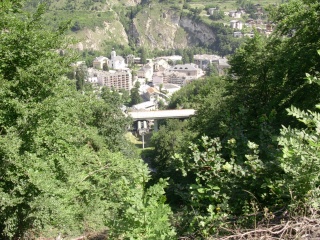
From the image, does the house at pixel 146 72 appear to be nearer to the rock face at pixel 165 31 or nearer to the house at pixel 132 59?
the house at pixel 132 59

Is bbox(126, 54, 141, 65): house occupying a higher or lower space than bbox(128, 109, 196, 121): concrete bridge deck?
lower

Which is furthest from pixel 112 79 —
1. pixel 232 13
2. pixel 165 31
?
pixel 232 13

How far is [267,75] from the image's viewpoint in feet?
38.3

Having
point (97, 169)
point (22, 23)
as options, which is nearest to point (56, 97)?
point (22, 23)

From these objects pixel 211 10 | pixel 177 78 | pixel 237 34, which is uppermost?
pixel 211 10

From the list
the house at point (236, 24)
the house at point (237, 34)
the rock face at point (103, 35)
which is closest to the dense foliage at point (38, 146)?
the rock face at point (103, 35)

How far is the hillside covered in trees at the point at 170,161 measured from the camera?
280 centimetres

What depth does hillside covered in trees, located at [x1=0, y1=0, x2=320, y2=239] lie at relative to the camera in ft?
9.20

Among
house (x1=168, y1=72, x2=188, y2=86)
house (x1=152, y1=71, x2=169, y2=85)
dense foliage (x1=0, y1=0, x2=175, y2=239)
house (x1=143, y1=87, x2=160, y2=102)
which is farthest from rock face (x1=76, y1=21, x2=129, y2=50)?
dense foliage (x1=0, y1=0, x2=175, y2=239)

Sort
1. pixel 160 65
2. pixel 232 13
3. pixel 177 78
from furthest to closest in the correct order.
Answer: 1. pixel 232 13
2. pixel 160 65
3. pixel 177 78

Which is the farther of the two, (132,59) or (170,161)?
(132,59)

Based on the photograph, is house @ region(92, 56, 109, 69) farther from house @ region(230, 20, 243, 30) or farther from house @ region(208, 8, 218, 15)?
house @ region(208, 8, 218, 15)

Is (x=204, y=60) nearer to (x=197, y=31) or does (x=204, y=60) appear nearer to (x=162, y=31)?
(x=197, y=31)

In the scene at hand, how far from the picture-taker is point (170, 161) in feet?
17.3
